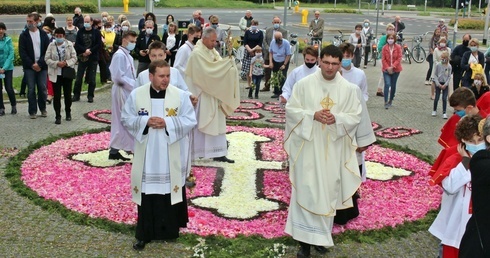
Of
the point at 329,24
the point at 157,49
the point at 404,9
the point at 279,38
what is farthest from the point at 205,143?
the point at 404,9

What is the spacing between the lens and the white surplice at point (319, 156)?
7.43 metres

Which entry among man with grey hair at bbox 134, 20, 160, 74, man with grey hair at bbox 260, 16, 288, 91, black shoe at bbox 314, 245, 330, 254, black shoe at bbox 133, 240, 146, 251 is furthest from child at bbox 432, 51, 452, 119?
black shoe at bbox 133, 240, 146, 251

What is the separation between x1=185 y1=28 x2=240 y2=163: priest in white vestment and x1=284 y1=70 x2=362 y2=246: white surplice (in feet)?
12.1

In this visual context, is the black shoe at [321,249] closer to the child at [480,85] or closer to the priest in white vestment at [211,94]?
the priest in white vestment at [211,94]

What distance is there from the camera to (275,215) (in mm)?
8930

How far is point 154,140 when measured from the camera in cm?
770

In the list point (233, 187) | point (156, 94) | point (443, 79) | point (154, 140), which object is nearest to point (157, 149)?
point (154, 140)

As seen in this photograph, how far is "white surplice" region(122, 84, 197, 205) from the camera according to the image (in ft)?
25.2

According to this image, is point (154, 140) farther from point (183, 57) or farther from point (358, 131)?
point (183, 57)

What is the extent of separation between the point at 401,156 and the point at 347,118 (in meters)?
5.21

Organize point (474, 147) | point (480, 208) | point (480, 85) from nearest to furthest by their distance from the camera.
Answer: point (480, 208) < point (474, 147) < point (480, 85)

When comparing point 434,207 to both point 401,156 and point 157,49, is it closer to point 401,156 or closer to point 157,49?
point 401,156

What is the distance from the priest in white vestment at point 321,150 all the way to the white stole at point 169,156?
48.6 inches

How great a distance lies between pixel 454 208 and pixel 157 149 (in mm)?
3112
